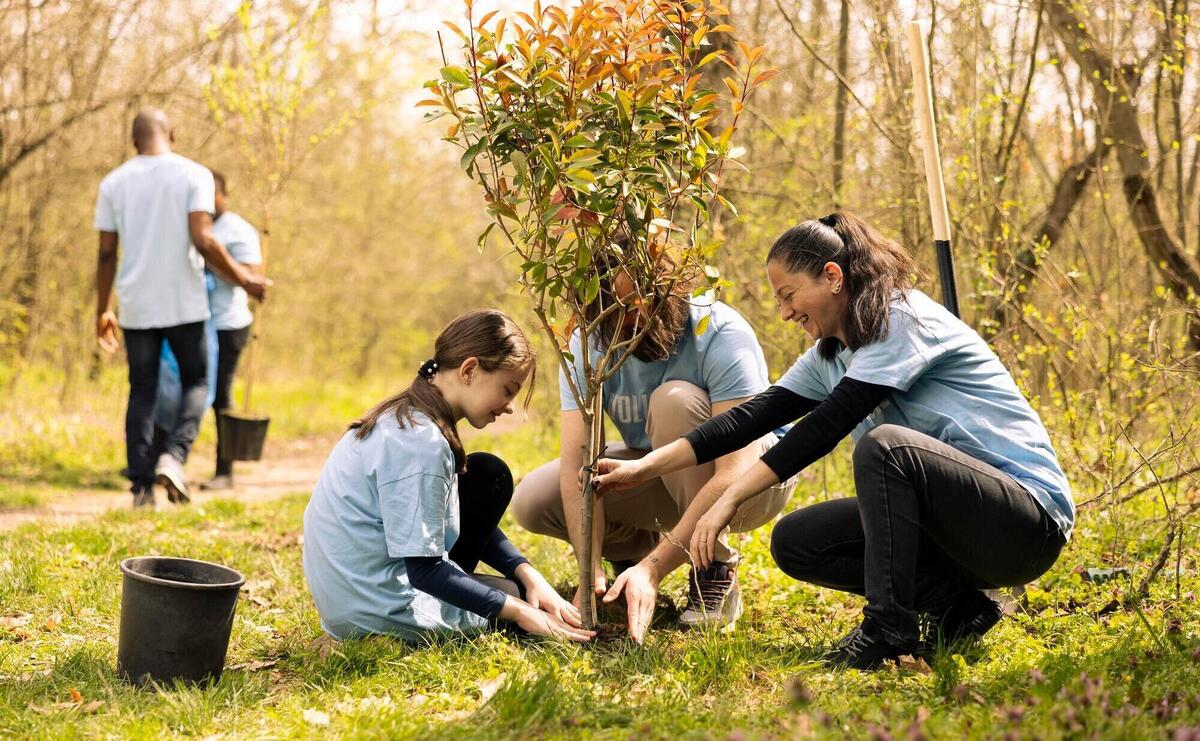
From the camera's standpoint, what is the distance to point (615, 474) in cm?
304

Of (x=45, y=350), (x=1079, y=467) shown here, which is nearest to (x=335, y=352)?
(x=45, y=350)

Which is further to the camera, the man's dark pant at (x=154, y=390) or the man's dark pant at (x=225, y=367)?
the man's dark pant at (x=225, y=367)

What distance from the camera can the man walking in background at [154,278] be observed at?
5.69 metres

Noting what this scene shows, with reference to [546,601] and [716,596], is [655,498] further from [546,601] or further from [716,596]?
[546,601]

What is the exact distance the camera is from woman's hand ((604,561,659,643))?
10.1 feet

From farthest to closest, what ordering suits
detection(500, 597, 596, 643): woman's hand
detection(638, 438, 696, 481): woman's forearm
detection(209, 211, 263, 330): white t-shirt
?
detection(209, 211, 263, 330): white t-shirt → detection(638, 438, 696, 481): woman's forearm → detection(500, 597, 596, 643): woman's hand

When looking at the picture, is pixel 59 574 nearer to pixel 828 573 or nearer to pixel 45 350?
pixel 828 573

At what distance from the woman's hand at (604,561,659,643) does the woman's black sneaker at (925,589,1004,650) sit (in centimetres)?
78

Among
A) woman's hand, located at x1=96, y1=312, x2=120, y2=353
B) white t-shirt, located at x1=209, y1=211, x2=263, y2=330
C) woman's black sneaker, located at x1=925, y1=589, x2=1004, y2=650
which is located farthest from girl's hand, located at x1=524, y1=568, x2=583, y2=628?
white t-shirt, located at x1=209, y1=211, x2=263, y2=330

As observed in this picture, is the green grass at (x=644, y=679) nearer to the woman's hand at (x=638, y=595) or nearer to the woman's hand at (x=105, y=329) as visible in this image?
the woman's hand at (x=638, y=595)

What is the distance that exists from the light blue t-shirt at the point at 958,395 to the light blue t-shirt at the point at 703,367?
0.46 m

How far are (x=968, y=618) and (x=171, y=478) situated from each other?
4013 millimetres

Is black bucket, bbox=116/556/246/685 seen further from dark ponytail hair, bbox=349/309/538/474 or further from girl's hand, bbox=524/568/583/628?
girl's hand, bbox=524/568/583/628

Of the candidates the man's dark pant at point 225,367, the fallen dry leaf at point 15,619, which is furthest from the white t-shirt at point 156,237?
the fallen dry leaf at point 15,619
